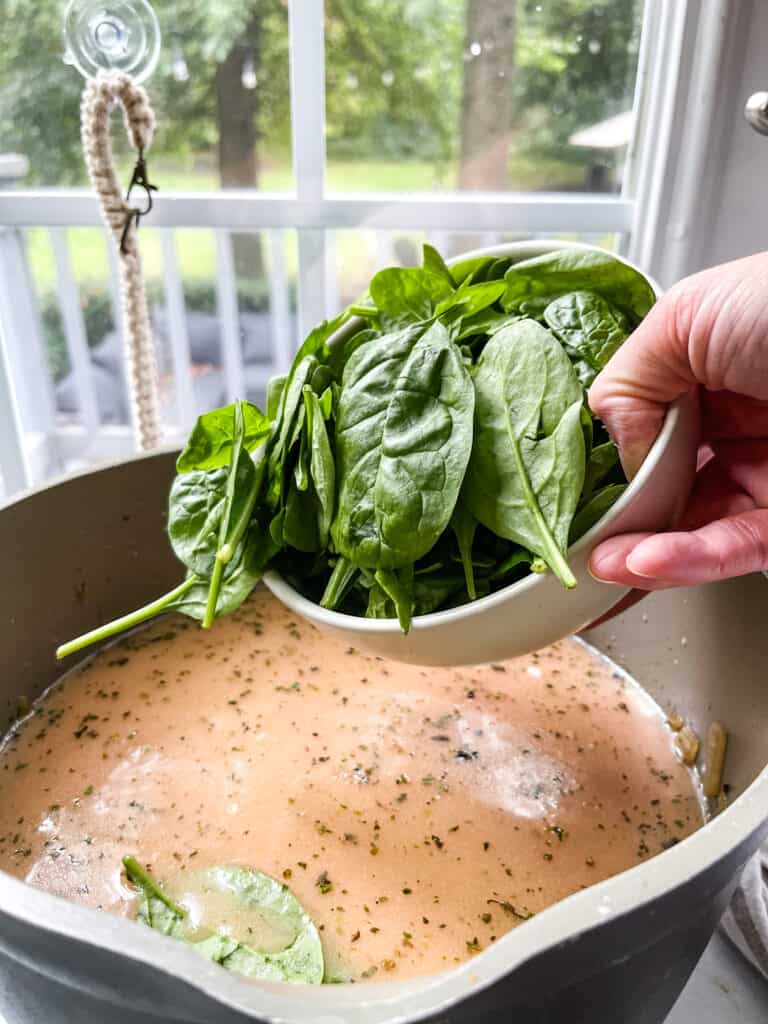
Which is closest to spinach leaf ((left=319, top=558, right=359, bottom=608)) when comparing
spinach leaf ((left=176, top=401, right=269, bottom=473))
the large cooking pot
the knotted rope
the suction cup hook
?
spinach leaf ((left=176, top=401, right=269, bottom=473))

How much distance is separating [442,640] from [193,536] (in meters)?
0.18

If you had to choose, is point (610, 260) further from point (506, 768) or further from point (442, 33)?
point (442, 33)

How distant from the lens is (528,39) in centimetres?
104

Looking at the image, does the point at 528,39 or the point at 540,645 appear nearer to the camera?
the point at 540,645

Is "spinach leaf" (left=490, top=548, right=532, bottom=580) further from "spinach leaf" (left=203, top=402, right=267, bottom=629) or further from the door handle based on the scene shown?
the door handle

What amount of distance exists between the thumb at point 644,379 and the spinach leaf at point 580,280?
61 mm

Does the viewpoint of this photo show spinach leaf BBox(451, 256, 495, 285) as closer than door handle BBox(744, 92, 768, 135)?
Yes

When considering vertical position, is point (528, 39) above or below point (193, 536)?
above

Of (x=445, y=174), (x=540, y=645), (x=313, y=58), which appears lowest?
(x=540, y=645)

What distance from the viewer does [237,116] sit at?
3.78 feet

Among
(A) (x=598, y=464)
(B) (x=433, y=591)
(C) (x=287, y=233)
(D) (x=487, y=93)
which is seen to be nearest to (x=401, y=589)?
(B) (x=433, y=591)

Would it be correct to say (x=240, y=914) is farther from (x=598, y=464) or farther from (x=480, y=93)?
(x=480, y=93)

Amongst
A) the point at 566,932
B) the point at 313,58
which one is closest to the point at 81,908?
the point at 566,932

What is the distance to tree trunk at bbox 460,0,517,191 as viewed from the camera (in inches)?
40.8
